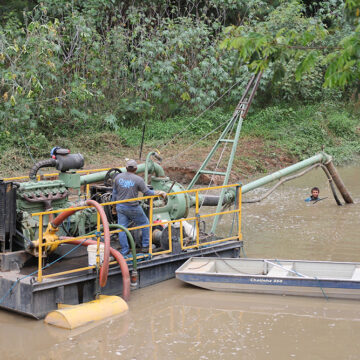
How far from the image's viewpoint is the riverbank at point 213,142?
67.3ft

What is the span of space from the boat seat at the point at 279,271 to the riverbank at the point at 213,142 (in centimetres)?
909

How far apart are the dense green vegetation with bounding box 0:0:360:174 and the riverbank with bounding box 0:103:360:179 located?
68 millimetres

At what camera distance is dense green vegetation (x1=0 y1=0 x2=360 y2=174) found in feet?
67.2

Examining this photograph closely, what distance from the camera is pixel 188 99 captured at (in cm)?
2508

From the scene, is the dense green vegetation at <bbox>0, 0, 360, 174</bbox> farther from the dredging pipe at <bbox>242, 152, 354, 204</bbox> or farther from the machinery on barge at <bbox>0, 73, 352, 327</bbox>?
the machinery on barge at <bbox>0, 73, 352, 327</bbox>

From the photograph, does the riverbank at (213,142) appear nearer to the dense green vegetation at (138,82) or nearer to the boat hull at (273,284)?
the dense green vegetation at (138,82)

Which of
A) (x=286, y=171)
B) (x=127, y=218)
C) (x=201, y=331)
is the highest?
(x=286, y=171)

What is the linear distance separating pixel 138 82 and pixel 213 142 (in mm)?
3816

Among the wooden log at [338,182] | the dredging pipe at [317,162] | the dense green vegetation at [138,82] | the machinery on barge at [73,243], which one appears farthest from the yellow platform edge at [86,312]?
the dense green vegetation at [138,82]

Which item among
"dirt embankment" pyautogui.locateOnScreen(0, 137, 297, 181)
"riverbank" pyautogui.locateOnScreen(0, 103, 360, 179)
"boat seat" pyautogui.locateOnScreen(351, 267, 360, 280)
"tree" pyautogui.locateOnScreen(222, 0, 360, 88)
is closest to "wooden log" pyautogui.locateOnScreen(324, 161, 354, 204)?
"dirt embankment" pyautogui.locateOnScreen(0, 137, 297, 181)

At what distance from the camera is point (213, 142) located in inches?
944

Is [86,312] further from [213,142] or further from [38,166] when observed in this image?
[213,142]

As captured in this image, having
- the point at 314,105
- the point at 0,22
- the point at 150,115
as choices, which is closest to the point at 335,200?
the point at 150,115

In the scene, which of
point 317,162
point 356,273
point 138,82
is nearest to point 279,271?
point 356,273
